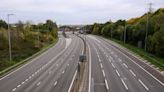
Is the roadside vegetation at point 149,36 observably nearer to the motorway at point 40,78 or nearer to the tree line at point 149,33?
the tree line at point 149,33

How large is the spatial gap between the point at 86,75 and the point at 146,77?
9.17 metres

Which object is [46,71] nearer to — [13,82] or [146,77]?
[13,82]

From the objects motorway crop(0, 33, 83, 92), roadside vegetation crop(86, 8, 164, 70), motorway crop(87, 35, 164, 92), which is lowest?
motorway crop(0, 33, 83, 92)

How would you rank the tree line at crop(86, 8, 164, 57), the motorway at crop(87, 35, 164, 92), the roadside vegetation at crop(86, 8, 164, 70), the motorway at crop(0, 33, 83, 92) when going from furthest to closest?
the tree line at crop(86, 8, 164, 57) → the roadside vegetation at crop(86, 8, 164, 70) → the motorway at crop(0, 33, 83, 92) → the motorway at crop(87, 35, 164, 92)

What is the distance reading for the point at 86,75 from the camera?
2000 inches

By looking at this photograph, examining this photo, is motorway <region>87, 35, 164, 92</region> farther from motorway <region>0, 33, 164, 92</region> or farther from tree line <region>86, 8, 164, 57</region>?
tree line <region>86, 8, 164, 57</region>

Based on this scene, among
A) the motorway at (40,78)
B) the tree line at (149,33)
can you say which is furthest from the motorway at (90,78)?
the tree line at (149,33)

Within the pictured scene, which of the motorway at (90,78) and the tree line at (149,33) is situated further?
→ the tree line at (149,33)

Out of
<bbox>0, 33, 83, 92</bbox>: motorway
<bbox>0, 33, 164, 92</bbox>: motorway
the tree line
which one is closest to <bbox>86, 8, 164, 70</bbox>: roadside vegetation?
the tree line

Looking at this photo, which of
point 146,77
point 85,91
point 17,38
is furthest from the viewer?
point 17,38

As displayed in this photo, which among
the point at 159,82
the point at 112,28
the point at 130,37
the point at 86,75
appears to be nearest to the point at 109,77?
the point at 86,75

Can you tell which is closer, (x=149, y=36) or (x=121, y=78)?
(x=121, y=78)

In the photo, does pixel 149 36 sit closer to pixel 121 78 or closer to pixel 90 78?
pixel 121 78

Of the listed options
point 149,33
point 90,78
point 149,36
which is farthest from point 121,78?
point 149,33
